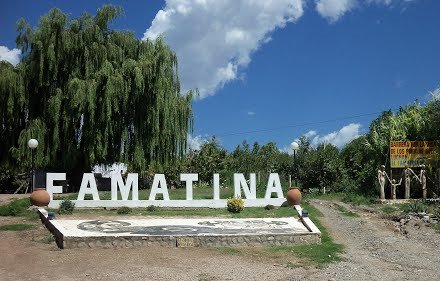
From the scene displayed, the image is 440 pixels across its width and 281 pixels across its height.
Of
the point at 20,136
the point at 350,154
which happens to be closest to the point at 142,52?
the point at 20,136

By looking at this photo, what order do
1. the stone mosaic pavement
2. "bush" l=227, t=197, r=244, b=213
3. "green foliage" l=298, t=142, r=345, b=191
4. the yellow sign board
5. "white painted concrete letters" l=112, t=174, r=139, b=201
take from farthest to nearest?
1. "green foliage" l=298, t=142, r=345, b=191
2. the yellow sign board
3. "white painted concrete letters" l=112, t=174, r=139, b=201
4. "bush" l=227, t=197, r=244, b=213
5. the stone mosaic pavement

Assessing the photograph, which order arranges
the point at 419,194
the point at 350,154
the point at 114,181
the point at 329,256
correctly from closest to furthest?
the point at 329,256 < the point at 114,181 < the point at 419,194 < the point at 350,154

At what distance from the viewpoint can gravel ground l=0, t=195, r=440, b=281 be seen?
1100 centimetres

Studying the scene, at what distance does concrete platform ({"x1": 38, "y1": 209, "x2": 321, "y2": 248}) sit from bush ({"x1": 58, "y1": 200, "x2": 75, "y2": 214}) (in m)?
2.04

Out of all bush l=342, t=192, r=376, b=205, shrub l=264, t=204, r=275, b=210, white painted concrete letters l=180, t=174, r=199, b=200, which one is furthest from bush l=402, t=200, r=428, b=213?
white painted concrete letters l=180, t=174, r=199, b=200

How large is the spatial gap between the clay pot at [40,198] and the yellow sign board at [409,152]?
16179mm

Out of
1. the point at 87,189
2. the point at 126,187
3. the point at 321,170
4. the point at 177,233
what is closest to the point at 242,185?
the point at 126,187

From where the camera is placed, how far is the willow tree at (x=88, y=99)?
2564cm

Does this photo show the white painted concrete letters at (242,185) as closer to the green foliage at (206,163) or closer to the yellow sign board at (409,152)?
the yellow sign board at (409,152)

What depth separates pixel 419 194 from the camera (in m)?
25.1

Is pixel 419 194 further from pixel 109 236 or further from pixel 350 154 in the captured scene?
pixel 109 236

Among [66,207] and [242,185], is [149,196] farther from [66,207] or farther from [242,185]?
[242,185]

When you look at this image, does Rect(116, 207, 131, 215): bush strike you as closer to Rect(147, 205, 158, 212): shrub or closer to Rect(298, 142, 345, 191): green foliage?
Rect(147, 205, 158, 212): shrub

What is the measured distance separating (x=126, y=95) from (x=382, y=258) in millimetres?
16273
